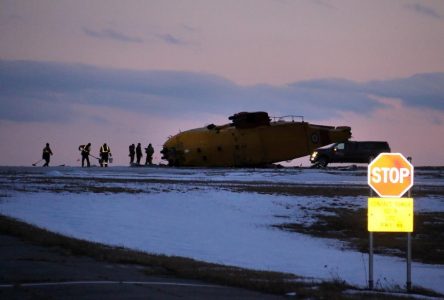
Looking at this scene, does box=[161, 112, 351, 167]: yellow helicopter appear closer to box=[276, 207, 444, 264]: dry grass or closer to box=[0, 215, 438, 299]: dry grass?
box=[276, 207, 444, 264]: dry grass

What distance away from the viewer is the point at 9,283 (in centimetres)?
1298

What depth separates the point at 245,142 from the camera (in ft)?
215

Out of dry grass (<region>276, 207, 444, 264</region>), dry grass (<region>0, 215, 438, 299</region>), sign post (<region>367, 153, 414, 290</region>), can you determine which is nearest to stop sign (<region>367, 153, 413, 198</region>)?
sign post (<region>367, 153, 414, 290</region>)

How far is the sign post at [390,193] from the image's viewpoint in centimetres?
1586

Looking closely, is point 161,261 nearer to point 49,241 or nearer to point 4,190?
point 49,241

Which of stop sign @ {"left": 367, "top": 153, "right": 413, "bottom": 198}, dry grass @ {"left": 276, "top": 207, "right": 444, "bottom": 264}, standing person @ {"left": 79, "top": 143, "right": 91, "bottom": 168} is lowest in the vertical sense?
dry grass @ {"left": 276, "top": 207, "right": 444, "bottom": 264}

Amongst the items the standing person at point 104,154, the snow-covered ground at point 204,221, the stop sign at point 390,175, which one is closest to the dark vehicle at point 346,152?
the standing person at point 104,154

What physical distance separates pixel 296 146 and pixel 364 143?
5.57 metres

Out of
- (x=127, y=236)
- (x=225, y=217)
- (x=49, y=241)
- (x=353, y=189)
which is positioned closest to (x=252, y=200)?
(x=225, y=217)

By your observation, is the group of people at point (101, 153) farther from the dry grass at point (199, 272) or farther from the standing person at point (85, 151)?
the dry grass at point (199, 272)

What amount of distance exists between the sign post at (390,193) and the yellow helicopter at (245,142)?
161ft

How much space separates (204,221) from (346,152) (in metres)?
38.1

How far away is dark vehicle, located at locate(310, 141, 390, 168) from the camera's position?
6594cm

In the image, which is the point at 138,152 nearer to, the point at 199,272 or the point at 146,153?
the point at 146,153
